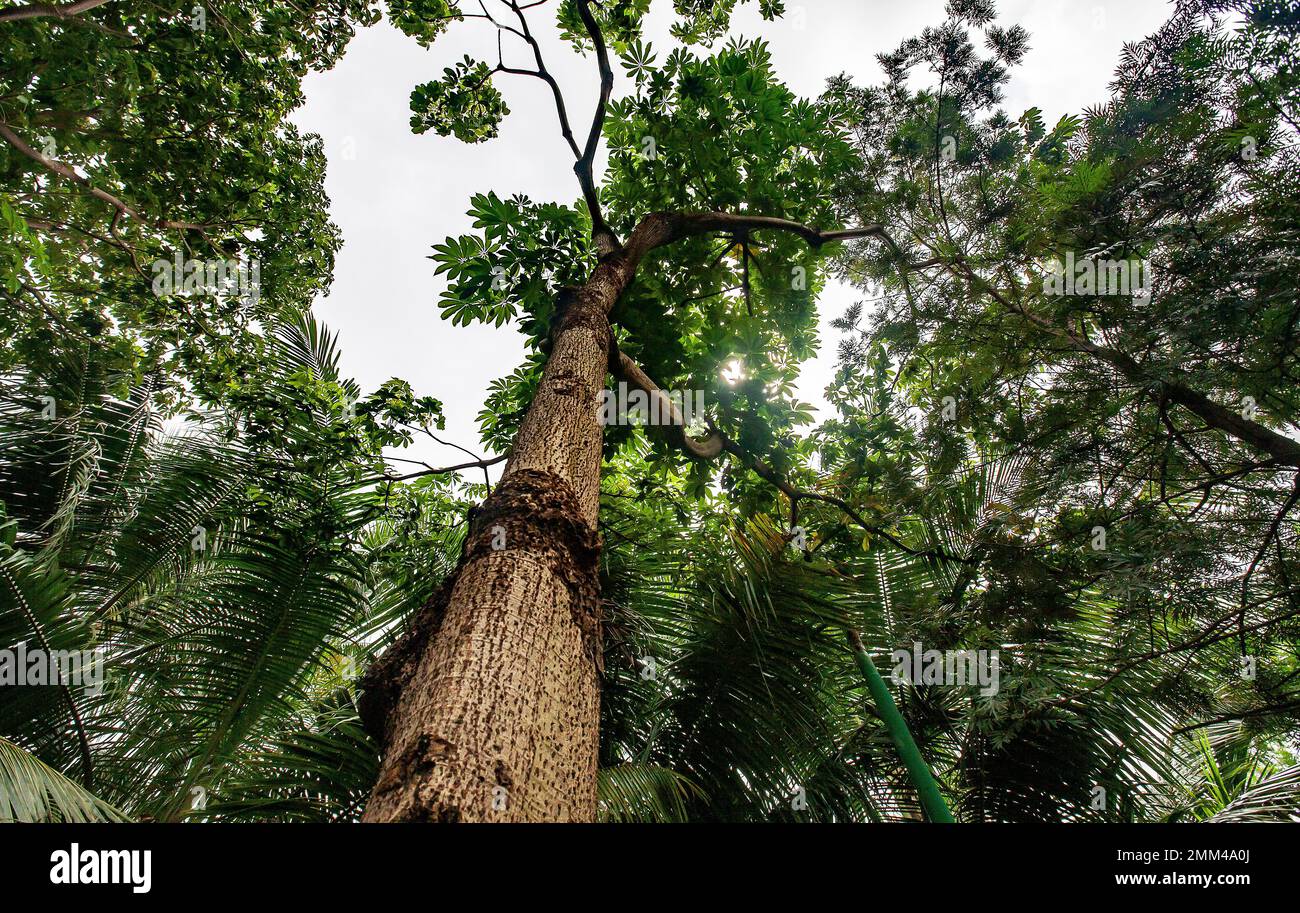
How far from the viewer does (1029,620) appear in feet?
9.93

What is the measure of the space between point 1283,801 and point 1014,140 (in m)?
4.37

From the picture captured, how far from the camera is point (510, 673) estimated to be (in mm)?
1687

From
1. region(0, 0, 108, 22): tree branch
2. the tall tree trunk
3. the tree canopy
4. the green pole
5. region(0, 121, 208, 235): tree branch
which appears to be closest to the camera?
the tall tree trunk

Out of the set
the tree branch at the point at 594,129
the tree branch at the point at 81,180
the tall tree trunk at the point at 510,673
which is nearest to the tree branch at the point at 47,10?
the tree branch at the point at 81,180

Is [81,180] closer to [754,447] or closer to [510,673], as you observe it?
[754,447]

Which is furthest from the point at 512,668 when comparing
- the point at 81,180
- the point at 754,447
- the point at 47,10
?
the point at 81,180

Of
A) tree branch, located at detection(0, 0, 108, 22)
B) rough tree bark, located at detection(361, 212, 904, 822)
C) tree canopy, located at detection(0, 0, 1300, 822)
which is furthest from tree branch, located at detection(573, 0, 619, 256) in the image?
tree branch, located at detection(0, 0, 108, 22)

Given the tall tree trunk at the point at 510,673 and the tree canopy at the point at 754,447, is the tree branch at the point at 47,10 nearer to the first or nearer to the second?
the tree canopy at the point at 754,447

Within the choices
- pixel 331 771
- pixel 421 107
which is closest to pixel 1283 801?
pixel 331 771

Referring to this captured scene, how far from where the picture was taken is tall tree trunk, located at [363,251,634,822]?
1.39m

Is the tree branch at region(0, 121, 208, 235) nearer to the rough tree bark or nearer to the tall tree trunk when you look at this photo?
the rough tree bark

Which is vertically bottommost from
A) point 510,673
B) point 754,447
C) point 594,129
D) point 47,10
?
point 510,673
